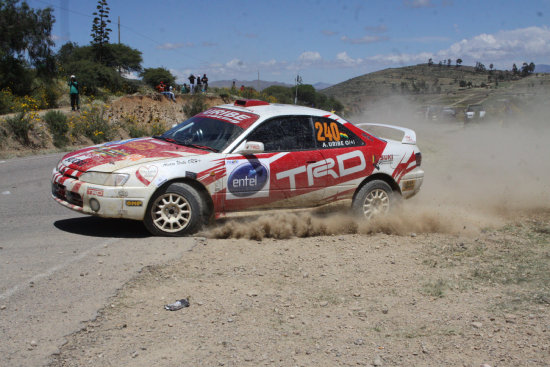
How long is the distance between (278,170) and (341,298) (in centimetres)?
239

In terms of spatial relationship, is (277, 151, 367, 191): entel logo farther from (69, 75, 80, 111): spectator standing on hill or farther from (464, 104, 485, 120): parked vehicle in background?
(464, 104, 485, 120): parked vehicle in background

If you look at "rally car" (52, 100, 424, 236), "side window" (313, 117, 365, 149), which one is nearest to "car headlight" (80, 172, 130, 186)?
"rally car" (52, 100, 424, 236)

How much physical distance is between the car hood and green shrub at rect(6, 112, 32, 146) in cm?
1198

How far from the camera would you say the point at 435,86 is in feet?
215

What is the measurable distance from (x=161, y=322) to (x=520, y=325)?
9.21ft

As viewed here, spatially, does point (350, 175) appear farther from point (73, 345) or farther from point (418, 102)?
point (418, 102)

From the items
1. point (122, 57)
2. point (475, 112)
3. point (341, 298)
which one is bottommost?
point (341, 298)

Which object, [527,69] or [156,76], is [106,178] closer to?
[156,76]

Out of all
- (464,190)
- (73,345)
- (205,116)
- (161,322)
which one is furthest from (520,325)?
(464,190)

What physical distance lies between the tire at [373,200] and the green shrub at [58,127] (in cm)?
1405

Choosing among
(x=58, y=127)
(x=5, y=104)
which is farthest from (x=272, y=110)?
(x=5, y=104)

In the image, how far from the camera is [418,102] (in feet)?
174

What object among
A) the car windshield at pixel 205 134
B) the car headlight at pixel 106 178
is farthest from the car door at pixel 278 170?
the car headlight at pixel 106 178

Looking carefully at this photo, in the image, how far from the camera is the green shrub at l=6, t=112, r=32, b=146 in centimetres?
1725
